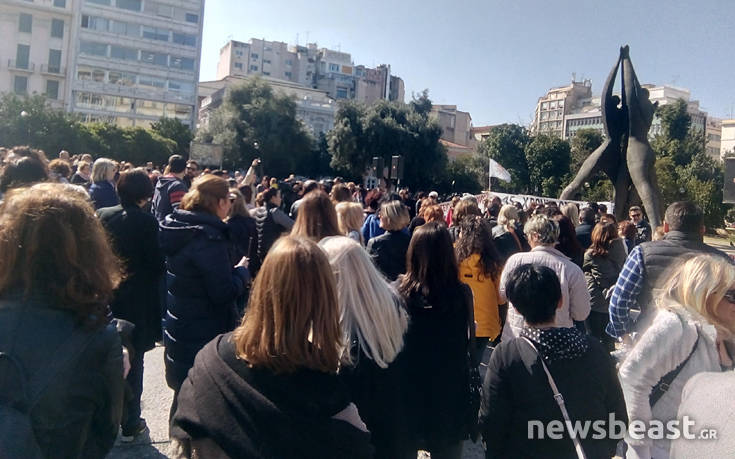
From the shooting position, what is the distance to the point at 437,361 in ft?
9.59

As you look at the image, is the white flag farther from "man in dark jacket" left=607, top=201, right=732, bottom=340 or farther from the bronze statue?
"man in dark jacket" left=607, top=201, right=732, bottom=340

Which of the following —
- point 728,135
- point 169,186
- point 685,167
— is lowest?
point 169,186

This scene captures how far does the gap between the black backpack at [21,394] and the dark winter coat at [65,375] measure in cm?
1

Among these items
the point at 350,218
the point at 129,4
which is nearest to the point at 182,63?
the point at 129,4

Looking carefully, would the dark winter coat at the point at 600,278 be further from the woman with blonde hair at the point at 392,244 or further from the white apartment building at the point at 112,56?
the white apartment building at the point at 112,56

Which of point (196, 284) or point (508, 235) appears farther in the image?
point (508, 235)

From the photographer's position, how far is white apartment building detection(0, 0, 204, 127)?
4975 cm

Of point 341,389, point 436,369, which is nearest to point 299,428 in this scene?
point 341,389

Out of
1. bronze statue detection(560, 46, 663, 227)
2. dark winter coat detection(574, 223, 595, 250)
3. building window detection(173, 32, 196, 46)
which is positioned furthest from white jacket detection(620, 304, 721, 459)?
building window detection(173, 32, 196, 46)

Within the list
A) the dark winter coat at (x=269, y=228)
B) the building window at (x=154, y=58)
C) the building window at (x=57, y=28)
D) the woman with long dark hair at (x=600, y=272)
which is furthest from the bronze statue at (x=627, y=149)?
the building window at (x=57, y=28)

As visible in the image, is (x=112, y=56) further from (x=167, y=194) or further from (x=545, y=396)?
(x=545, y=396)

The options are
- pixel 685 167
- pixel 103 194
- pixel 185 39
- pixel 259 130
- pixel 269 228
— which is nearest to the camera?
pixel 103 194

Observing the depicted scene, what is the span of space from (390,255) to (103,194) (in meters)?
3.19

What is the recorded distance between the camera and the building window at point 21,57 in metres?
49.3
